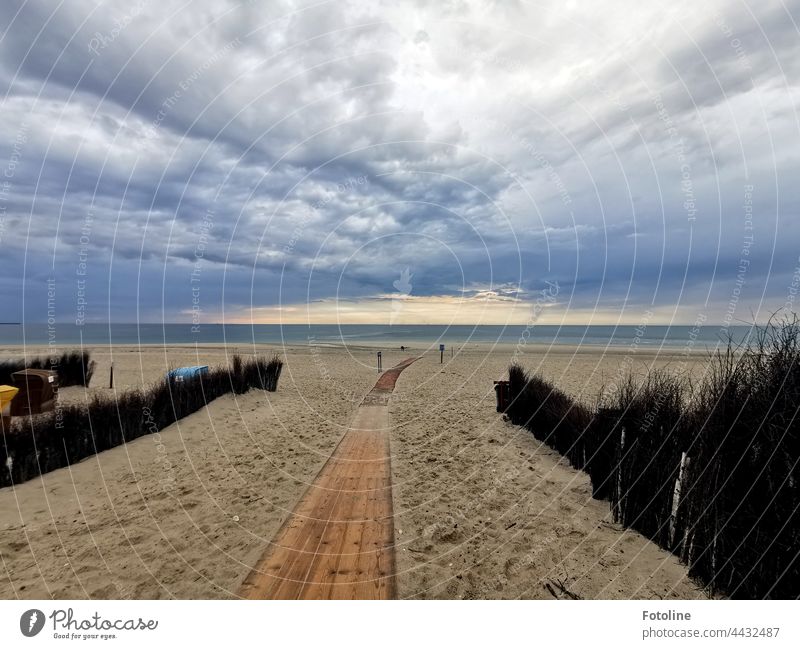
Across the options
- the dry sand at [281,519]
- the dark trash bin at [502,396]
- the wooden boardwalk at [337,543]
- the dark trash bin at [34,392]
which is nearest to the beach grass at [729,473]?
the dry sand at [281,519]

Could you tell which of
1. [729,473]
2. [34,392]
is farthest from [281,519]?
[34,392]

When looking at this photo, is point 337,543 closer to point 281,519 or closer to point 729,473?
point 281,519

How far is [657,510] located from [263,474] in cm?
654

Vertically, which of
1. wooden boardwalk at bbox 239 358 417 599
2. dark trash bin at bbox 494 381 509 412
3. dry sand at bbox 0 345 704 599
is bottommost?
dry sand at bbox 0 345 704 599

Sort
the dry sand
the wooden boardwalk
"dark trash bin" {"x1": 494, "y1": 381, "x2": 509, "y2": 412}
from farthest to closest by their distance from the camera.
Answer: "dark trash bin" {"x1": 494, "y1": 381, "x2": 509, "y2": 412} → the dry sand → the wooden boardwalk

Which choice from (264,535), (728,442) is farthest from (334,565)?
(728,442)

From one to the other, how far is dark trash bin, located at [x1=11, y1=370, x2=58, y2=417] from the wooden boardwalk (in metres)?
9.14

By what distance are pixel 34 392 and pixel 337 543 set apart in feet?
37.7

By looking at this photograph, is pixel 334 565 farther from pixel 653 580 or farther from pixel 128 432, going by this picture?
pixel 128 432

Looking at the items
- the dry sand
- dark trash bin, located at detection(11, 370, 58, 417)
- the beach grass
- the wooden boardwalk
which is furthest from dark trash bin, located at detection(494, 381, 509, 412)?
dark trash bin, located at detection(11, 370, 58, 417)

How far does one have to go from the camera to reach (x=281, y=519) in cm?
556

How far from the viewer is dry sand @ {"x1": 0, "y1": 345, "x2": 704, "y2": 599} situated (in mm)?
4223

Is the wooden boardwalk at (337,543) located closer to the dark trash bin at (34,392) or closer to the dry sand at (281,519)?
the dry sand at (281,519)

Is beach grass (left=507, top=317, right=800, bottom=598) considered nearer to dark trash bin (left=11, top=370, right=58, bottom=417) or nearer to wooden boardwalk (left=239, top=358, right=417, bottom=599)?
wooden boardwalk (left=239, top=358, right=417, bottom=599)
